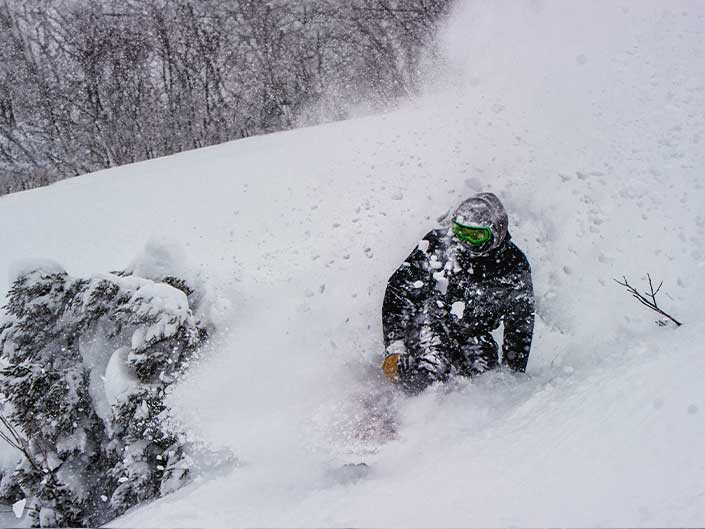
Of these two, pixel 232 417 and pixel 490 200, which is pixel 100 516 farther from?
pixel 490 200

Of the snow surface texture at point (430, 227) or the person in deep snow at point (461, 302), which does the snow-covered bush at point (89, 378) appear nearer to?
the snow surface texture at point (430, 227)

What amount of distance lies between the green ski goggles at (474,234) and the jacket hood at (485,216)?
29 millimetres

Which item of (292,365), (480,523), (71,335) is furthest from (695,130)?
(71,335)

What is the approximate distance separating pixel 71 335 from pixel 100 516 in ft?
4.94

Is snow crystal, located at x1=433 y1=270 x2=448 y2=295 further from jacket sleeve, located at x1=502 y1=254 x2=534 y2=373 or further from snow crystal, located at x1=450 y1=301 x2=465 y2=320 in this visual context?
jacket sleeve, located at x1=502 y1=254 x2=534 y2=373

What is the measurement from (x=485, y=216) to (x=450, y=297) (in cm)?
78

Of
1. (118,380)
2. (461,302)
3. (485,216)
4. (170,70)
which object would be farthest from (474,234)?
(170,70)

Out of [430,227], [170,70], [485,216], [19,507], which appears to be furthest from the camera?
[170,70]

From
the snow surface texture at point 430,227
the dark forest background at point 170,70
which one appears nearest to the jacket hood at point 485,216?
the snow surface texture at point 430,227

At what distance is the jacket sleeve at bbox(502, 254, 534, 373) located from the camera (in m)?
3.58

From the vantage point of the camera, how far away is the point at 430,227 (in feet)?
16.6

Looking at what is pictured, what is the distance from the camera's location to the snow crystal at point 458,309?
12.8 feet

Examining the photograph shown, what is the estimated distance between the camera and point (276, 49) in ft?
38.8

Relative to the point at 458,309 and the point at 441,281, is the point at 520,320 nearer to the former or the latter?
the point at 458,309
